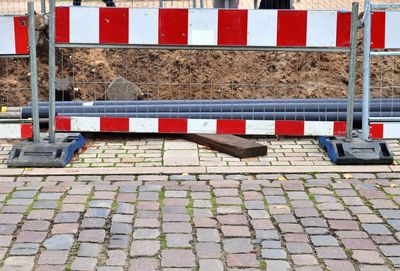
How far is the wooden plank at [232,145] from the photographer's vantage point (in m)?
6.62

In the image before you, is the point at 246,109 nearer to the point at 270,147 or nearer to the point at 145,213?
the point at 270,147

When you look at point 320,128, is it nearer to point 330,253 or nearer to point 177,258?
point 330,253

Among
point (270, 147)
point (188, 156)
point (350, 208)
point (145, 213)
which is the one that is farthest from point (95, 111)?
point (350, 208)

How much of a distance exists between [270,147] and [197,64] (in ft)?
8.80

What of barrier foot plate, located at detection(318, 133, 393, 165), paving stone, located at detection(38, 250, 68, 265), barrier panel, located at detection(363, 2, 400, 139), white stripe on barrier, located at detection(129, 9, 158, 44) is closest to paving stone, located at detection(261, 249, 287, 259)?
paving stone, located at detection(38, 250, 68, 265)

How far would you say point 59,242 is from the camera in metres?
4.47

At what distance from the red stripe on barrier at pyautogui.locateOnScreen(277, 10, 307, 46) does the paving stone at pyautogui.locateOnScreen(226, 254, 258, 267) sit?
9.42ft

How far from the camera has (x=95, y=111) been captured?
7.49 meters

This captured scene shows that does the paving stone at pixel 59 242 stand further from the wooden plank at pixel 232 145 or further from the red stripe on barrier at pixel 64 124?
the red stripe on barrier at pixel 64 124

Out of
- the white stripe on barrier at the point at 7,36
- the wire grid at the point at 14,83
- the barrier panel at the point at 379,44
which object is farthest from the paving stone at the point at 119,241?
the wire grid at the point at 14,83

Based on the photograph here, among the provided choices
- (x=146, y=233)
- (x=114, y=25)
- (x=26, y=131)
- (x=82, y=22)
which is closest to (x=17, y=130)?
(x=26, y=131)

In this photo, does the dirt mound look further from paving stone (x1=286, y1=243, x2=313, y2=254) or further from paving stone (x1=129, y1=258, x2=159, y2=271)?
paving stone (x1=129, y1=258, x2=159, y2=271)

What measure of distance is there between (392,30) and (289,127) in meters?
1.38

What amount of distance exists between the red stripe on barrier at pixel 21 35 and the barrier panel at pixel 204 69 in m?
0.29
